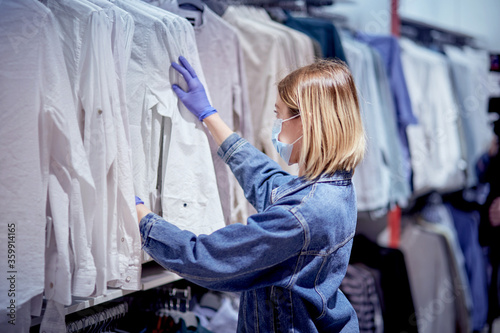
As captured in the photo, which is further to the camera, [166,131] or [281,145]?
[166,131]

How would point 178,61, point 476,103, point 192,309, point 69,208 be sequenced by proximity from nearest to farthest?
point 69,208 < point 178,61 < point 192,309 < point 476,103

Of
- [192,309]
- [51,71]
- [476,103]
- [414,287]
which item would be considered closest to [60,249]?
[51,71]

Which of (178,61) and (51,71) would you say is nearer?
(51,71)

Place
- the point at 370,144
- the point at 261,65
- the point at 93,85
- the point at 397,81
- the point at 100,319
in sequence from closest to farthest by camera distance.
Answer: the point at 93,85 → the point at 100,319 → the point at 261,65 → the point at 370,144 → the point at 397,81

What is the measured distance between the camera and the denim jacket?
1022 millimetres

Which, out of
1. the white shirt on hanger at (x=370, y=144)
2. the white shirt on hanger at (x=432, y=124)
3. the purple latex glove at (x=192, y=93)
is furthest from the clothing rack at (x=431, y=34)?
the purple latex glove at (x=192, y=93)

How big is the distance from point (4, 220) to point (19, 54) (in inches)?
13.8

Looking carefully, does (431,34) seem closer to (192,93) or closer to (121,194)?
(192,93)

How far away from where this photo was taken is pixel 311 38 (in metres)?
1.78

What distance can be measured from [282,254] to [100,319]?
0.68 m

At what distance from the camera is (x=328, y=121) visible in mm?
1089

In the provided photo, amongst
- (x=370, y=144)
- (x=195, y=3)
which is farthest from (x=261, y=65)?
(x=370, y=144)

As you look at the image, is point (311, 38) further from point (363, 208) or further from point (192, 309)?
point (192, 309)

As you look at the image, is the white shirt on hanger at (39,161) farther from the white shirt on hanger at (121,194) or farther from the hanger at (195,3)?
the hanger at (195,3)
